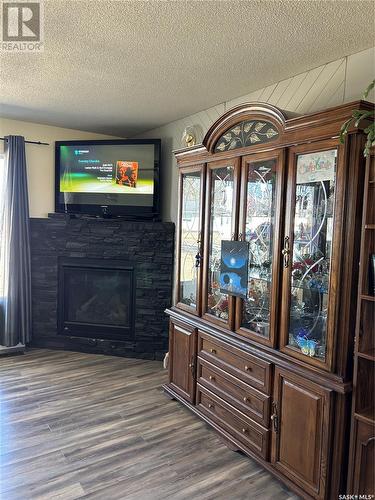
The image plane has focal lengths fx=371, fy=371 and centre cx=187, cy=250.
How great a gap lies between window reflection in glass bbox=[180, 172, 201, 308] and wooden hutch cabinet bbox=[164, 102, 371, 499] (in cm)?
3

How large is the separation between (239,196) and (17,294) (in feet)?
9.64

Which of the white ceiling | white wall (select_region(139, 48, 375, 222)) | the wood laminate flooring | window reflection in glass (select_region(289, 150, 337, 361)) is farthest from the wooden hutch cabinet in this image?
white wall (select_region(139, 48, 375, 222))

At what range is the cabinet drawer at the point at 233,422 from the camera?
2.33 m

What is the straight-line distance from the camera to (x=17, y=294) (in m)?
4.18

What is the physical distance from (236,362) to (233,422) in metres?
0.42

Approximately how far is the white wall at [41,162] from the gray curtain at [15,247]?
0.22 m

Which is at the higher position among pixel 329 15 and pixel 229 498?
pixel 329 15

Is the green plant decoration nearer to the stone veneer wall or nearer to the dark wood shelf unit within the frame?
the dark wood shelf unit

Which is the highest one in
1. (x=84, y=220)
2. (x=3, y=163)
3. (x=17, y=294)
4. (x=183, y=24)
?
(x=183, y=24)

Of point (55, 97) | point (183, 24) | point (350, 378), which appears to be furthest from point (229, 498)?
point (55, 97)

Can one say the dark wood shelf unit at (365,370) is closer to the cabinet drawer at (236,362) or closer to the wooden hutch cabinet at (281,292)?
Result: the wooden hutch cabinet at (281,292)

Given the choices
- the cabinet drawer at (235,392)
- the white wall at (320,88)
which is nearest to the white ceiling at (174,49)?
the white wall at (320,88)

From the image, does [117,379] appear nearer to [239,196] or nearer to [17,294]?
[17,294]

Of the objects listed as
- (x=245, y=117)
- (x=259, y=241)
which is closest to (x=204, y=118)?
(x=245, y=117)
